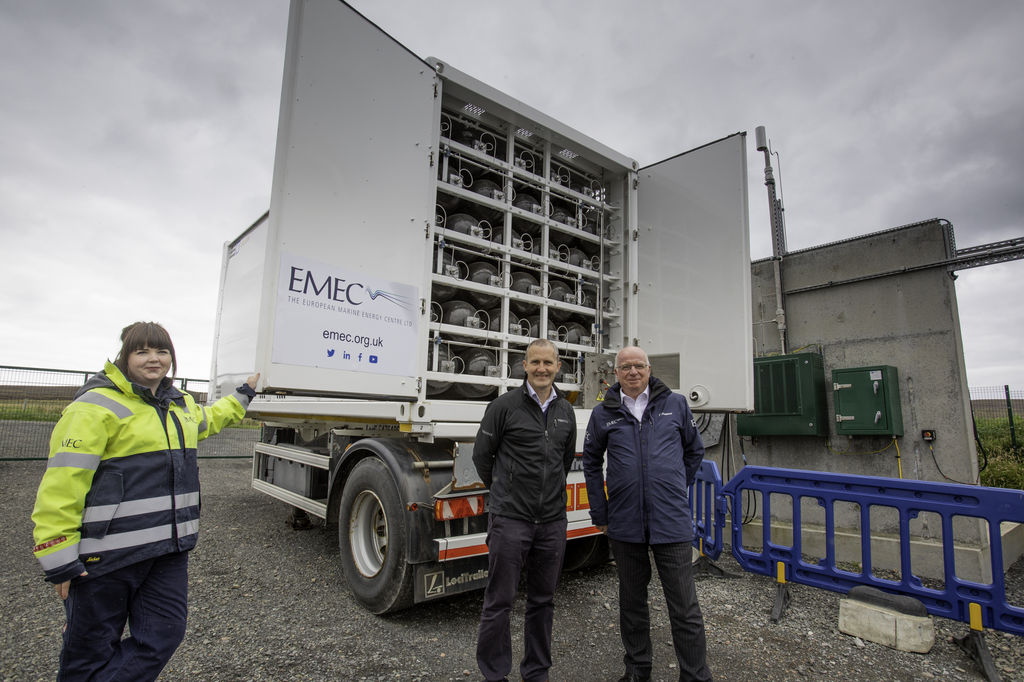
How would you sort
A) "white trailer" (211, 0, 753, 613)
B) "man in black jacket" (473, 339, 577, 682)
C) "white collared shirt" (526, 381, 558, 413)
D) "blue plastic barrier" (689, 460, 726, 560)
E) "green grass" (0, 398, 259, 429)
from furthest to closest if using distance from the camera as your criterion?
"green grass" (0, 398, 259, 429), "blue plastic barrier" (689, 460, 726, 560), "white trailer" (211, 0, 753, 613), "white collared shirt" (526, 381, 558, 413), "man in black jacket" (473, 339, 577, 682)

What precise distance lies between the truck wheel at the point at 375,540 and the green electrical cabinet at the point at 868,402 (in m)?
4.74

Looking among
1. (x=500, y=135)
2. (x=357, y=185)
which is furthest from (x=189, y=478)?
(x=500, y=135)

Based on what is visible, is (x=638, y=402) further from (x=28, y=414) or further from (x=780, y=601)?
→ (x=28, y=414)

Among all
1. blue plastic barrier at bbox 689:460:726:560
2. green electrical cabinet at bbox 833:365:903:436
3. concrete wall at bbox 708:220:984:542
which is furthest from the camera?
green electrical cabinet at bbox 833:365:903:436

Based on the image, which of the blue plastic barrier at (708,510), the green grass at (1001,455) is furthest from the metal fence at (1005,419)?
Result: the blue plastic barrier at (708,510)

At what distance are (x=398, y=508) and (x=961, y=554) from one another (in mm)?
4926

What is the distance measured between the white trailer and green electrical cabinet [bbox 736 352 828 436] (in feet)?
7.21

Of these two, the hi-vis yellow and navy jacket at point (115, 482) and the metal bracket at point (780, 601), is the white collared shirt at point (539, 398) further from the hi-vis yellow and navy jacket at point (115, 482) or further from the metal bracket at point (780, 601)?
the metal bracket at point (780, 601)

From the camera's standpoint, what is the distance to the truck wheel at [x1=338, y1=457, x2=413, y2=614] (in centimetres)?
322

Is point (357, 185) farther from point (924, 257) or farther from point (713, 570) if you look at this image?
point (924, 257)

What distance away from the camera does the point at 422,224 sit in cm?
354

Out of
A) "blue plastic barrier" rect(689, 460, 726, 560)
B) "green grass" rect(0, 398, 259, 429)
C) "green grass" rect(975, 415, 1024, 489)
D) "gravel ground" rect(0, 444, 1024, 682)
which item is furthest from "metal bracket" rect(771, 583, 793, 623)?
"green grass" rect(0, 398, 259, 429)

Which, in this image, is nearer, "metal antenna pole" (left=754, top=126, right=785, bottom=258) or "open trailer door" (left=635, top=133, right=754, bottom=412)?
"open trailer door" (left=635, top=133, right=754, bottom=412)

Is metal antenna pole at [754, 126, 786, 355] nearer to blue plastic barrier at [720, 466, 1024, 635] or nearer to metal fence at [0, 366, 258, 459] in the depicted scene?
blue plastic barrier at [720, 466, 1024, 635]
